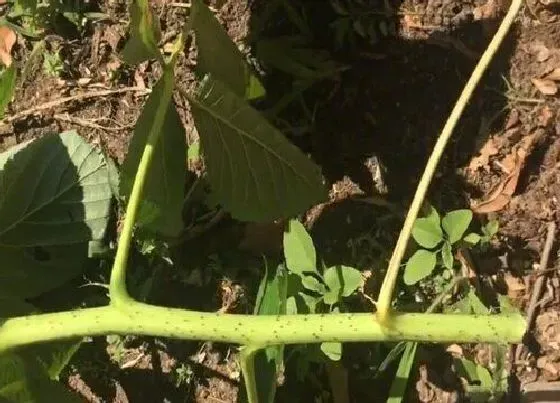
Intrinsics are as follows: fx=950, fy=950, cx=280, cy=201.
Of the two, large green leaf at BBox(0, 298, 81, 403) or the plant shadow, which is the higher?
the plant shadow

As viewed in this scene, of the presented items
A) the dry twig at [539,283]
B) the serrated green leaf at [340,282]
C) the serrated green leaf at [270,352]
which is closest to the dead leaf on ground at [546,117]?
the dry twig at [539,283]

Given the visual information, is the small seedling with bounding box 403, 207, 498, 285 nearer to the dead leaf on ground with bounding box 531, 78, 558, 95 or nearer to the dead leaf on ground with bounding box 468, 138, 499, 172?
the dead leaf on ground with bounding box 468, 138, 499, 172

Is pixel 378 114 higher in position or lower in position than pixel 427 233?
higher

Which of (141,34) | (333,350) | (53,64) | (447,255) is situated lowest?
(333,350)

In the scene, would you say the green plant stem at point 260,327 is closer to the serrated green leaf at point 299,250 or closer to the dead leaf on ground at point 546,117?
the serrated green leaf at point 299,250

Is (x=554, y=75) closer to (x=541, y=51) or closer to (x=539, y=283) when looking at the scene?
(x=541, y=51)

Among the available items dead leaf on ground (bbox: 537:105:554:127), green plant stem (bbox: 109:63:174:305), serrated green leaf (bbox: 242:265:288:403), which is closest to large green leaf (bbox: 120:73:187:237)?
green plant stem (bbox: 109:63:174:305)

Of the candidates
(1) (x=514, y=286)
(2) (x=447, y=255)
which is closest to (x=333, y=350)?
(2) (x=447, y=255)
